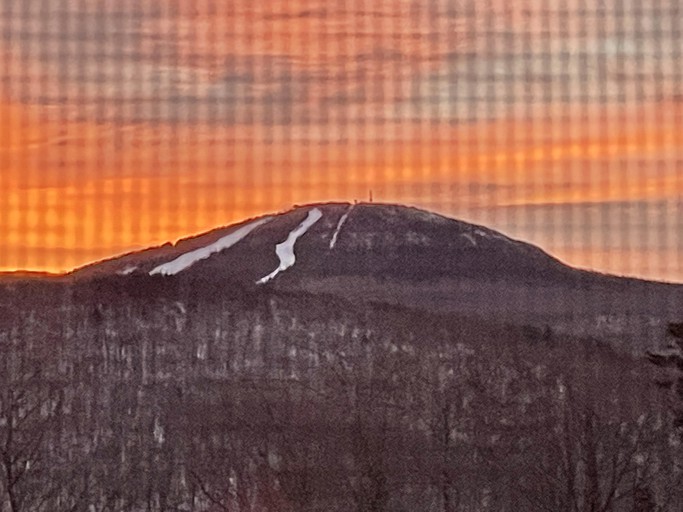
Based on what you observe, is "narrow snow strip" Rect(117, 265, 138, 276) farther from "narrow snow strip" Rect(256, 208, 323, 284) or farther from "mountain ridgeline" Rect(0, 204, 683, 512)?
"narrow snow strip" Rect(256, 208, 323, 284)

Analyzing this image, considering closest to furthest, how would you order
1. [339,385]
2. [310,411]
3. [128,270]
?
[310,411], [339,385], [128,270]

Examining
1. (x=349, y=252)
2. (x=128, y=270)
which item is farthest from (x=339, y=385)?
(x=349, y=252)

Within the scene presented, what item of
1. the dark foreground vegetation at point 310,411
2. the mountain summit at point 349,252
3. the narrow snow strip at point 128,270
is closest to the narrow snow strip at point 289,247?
the mountain summit at point 349,252

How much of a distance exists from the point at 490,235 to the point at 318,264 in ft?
29.6

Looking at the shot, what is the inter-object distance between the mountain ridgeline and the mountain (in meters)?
0.13

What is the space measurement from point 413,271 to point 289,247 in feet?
34.1

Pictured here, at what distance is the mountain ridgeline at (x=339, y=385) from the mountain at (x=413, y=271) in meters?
0.13

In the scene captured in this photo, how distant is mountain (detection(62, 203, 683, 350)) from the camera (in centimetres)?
2583

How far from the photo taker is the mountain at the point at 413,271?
25828mm

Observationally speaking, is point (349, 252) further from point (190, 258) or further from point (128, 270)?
point (128, 270)

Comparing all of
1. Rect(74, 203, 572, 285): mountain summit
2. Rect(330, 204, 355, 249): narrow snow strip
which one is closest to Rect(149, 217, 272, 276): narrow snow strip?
Rect(74, 203, 572, 285): mountain summit

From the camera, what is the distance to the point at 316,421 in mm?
19266

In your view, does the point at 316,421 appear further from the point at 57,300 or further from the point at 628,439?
the point at 57,300

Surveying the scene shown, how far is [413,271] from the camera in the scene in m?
40.0
